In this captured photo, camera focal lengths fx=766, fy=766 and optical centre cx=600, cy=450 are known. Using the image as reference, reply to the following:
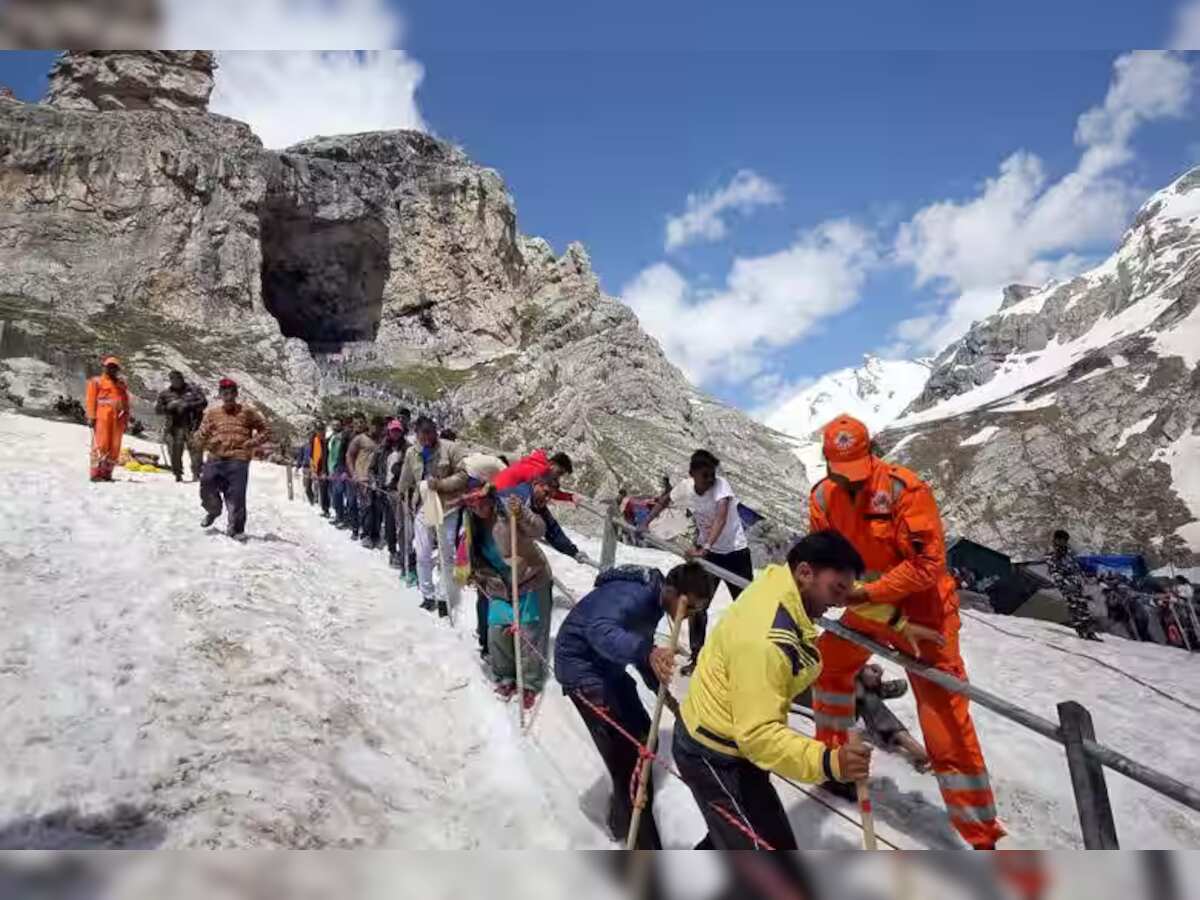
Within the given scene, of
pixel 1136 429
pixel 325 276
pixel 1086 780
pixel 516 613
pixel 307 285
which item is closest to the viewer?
pixel 1086 780

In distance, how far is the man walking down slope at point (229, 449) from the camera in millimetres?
Result: 9102

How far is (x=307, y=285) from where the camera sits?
193 feet

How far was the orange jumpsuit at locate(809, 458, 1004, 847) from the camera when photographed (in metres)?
3.96

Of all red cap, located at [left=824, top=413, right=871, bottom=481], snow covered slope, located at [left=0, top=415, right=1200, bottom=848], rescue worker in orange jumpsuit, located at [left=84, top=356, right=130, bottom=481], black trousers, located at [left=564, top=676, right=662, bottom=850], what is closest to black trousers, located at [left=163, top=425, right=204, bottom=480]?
rescue worker in orange jumpsuit, located at [left=84, top=356, right=130, bottom=481]

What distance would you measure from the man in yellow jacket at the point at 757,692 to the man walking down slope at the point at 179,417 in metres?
13.6

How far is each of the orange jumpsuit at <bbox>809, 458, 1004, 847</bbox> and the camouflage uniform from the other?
28.8 ft

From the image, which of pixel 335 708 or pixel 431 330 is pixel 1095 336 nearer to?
pixel 431 330

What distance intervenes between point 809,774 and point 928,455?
5334 inches

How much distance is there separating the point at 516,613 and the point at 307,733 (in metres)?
1.64

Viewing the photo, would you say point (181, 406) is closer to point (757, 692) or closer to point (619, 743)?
point (619, 743)

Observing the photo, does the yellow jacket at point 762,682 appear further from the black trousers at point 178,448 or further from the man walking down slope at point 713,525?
the black trousers at point 178,448

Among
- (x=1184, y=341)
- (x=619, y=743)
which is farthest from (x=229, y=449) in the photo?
(x=1184, y=341)

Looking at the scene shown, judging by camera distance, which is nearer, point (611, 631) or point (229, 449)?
point (611, 631)

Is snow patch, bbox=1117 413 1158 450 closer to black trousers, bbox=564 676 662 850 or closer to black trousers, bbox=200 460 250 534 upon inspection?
black trousers, bbox=200 460 250 534
